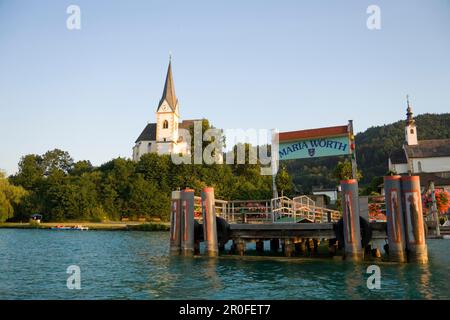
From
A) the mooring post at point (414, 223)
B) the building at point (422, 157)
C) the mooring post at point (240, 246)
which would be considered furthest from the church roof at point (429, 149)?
the mooring post at point (414, 223)

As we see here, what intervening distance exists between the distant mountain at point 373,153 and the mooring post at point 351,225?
113869 mm

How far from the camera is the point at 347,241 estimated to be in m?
18.5

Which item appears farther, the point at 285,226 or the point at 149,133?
the point at 149,133

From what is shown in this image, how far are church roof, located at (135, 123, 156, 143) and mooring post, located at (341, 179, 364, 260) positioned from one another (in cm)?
9839

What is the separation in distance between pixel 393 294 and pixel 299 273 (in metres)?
4.58

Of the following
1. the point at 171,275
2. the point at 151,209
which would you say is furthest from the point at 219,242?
the point at 151,209

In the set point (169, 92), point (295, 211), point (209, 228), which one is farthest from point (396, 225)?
point (169, 92)

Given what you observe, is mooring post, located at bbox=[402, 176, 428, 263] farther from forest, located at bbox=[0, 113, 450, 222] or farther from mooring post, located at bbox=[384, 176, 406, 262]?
forest, located at bbox=[0, 113, 450, 222]

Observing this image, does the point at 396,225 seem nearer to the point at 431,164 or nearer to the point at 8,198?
the point at 8,198

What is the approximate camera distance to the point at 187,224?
21312 millimetres

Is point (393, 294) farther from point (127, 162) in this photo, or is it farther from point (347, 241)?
point (127, 162)

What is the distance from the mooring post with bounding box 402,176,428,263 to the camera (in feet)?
57.5

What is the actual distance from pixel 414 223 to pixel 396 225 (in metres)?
0.73

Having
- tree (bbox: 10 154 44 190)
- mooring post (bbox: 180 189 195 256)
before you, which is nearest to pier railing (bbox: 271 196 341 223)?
mooring post (bbox: 180 189 195 256)
